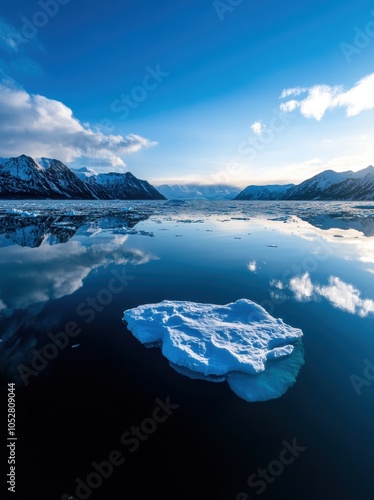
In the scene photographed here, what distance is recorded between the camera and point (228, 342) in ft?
20.8

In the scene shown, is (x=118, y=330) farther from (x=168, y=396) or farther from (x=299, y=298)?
(x=299, y=298)

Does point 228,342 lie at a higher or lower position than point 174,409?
higher

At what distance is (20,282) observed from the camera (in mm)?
10461

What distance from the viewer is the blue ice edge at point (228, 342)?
527cm

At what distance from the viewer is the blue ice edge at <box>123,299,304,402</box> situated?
5.27 m

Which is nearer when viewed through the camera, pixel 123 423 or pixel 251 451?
pixel 251 451

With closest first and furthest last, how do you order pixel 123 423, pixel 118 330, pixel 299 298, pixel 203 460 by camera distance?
pixel 203 460, pixel 123 423, pixel 118 330, pixel 299 298

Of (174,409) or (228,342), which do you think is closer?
(174,409)

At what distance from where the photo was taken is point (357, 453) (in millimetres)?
3746

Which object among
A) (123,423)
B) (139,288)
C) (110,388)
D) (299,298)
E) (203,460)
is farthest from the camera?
(139,288)

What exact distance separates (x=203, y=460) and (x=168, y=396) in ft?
4.16

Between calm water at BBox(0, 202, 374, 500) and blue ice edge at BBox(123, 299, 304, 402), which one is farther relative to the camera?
blue ice edge at BBox(123, 299, 304, 402)

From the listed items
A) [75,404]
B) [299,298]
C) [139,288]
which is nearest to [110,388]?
[75,404]

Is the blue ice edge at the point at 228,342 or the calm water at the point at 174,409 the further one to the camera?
the blue ice edge at the point at 228,342
